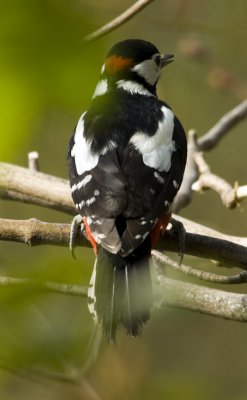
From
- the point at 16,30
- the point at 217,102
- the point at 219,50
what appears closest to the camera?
the point at 16,30

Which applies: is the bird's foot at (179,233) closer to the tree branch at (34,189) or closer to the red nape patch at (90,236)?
the red nape patch at (90,236)

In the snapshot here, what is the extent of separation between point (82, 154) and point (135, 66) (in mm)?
1072

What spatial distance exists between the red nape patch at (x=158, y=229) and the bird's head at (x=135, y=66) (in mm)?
1086

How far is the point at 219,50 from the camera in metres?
6.24

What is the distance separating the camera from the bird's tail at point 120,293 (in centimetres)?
250

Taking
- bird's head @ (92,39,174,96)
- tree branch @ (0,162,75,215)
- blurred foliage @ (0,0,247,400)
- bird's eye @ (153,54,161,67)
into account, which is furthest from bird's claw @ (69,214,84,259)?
bird's eye @ (153,54,161,67)

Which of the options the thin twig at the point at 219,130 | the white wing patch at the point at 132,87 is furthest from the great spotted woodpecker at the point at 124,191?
the thin twig at the point at 219,130

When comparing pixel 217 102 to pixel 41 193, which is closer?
pixel 41 193

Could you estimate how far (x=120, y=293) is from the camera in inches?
101

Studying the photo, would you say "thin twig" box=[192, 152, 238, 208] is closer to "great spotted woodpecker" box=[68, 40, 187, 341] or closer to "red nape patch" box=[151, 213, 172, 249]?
"great spotted woodpecker" box=[68, 40, 187, 341]

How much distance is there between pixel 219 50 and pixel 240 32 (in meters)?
1.39

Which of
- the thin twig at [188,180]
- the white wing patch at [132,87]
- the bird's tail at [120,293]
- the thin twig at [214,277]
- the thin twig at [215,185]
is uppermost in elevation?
the white wing patch at [132,87]

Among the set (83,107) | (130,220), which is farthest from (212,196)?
(83,107)

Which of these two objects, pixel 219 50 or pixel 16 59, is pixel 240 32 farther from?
pixel 16 59
